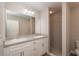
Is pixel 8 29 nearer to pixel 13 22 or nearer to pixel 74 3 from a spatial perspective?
pixel 13 22

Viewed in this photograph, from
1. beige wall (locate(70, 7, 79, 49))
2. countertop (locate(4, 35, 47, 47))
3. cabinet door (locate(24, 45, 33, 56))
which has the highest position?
beige wall (locate(70, 7, 79, 49))

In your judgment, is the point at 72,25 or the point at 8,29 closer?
the point at 8,29

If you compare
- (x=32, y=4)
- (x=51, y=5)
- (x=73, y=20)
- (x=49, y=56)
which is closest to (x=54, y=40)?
(x=49, y=56)

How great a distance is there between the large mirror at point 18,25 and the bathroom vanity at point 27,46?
87 millimetres

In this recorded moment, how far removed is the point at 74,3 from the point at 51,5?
328mm

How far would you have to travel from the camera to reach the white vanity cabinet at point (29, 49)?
1.26 m

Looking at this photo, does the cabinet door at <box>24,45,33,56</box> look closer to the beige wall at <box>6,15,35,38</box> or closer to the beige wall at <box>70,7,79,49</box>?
the beige wall at <box>6,15,35,38</box>

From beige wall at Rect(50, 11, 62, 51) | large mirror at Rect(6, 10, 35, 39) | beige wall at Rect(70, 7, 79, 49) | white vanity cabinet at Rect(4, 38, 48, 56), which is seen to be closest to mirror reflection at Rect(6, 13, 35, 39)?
large mirror at Rect(6, 10, 35, 39)

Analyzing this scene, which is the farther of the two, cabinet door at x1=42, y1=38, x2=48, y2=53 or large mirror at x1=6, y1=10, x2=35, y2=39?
cabinet door at x1=42, y1=38, x2=48, y2=53

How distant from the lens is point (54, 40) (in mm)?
1451

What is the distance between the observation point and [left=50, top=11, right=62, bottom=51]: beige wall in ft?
4.63

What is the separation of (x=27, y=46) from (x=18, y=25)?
1.09 ft

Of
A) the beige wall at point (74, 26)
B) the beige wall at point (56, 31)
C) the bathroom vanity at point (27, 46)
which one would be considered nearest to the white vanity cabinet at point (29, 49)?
the bathroom vanity at point (27, 46)

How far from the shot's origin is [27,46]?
4.48 feet
